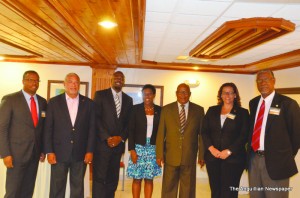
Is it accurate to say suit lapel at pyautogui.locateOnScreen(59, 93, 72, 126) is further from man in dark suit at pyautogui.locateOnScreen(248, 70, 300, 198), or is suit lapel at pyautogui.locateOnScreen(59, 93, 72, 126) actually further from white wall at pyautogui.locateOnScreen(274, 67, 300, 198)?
white wall at pyautogui.locateOnScreen(274, 67, 300, 198)

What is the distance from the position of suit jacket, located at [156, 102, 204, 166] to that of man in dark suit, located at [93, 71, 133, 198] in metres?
0.50

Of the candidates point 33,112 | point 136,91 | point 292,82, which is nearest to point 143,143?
point 33,112

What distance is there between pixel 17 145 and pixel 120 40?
1625 millimetres

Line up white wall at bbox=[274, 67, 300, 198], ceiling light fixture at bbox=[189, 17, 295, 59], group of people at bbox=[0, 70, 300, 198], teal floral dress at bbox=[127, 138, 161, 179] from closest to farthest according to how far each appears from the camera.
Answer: ceiling light fixture at bbox=[189, 17, 295, 59] < group of people at bbox=[0, 70, 300, 198] < teal floral dress at bbox=[127, 138, 161, 179] < white wall at bbox=[274, 67, 300, 198]

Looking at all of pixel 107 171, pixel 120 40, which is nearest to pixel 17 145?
pixel 107 171

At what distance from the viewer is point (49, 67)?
6012 millimetres

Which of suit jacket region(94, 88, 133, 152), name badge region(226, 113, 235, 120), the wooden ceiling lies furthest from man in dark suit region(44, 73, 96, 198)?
name badge region(226, 113, 235, 120)

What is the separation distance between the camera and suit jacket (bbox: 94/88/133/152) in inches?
136

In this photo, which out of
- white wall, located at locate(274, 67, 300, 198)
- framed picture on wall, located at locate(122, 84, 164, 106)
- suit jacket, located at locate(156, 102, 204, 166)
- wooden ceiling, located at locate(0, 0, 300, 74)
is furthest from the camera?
framed picture on wall, located at locate(122, 84, 164, 106)

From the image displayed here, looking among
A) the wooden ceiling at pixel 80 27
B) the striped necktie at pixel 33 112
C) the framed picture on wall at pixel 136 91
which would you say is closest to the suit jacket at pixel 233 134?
the wooden ceiling at pixel 80 27

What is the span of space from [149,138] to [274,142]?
1.42m

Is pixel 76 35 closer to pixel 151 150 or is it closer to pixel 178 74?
pixel 151 150

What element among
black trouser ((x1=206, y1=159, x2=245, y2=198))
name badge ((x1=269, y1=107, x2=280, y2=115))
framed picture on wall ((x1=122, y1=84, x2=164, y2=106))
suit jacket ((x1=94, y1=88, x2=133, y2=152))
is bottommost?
black trouser ((x1=206, y1=159, x2=245, y2=198))

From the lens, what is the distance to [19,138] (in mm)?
2986
